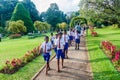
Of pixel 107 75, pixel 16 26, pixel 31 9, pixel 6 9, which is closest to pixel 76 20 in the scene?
pixel 16 26

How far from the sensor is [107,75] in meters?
11.9

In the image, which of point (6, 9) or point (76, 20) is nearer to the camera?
point (76, 20)

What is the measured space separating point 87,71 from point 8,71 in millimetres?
4022

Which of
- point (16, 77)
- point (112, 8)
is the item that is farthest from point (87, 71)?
point (112, 8)

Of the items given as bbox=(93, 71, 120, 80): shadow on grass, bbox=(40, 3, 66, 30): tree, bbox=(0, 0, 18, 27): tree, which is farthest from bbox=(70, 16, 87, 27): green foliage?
bbox=(93, 71, 120, 80): shadow on grass

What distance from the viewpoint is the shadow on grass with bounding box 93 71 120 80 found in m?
11.3

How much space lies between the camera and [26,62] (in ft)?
53.1

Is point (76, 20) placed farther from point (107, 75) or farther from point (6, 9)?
point (107, 75)

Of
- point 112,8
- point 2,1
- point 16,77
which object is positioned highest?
point 2,1

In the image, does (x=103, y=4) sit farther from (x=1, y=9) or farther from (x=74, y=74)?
(x=1, y=9)

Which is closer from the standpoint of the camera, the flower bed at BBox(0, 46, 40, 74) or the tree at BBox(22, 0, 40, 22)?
the flower bed at BBox(0, 46, 40, 74)

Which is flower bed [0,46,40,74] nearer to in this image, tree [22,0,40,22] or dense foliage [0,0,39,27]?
dense foliage [0,0,39,27]

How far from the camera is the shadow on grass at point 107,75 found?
445 inches

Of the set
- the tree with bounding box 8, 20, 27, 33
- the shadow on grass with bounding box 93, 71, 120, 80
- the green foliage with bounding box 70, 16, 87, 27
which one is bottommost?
the shadow on grass with bounding box 93, 71, 120, 80
